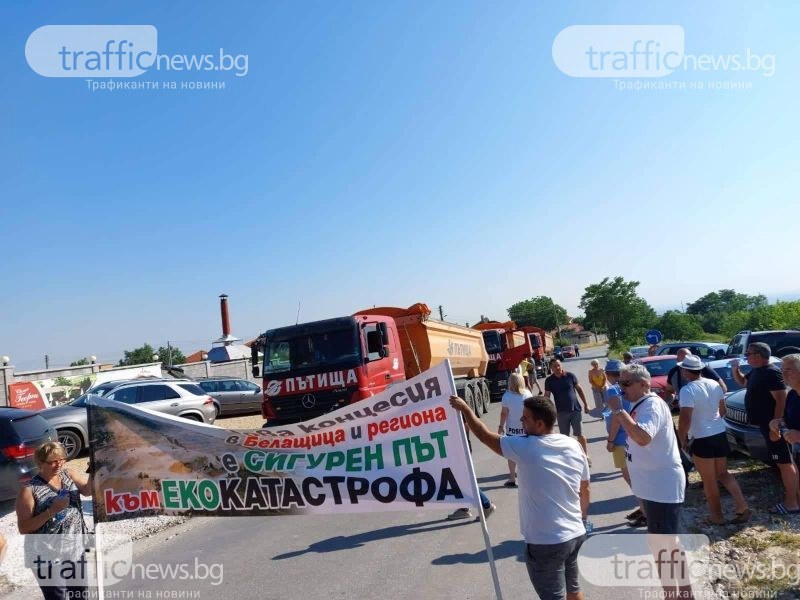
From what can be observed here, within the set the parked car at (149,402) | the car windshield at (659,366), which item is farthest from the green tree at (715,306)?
the parked car at (149,402)

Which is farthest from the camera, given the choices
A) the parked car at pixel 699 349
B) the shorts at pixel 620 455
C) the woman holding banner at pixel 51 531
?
the parked car at pixel 699 349

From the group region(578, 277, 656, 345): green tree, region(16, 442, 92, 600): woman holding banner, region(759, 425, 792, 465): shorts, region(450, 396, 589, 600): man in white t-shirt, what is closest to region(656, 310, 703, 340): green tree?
region(578, 277, 656, 345): green tree

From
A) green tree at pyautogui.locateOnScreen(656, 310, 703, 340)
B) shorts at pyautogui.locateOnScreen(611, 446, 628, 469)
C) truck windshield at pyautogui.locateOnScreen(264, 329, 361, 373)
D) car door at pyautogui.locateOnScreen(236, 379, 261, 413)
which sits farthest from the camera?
green tree at pyautogui.locateOnScreen(656, 310, 703, 340)

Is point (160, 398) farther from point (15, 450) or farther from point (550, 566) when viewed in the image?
point (550, 566)

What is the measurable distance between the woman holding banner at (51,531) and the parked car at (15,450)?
11.8 feet

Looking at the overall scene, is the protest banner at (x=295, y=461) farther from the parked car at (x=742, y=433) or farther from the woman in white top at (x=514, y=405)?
the parked car at (x=742, y=433)

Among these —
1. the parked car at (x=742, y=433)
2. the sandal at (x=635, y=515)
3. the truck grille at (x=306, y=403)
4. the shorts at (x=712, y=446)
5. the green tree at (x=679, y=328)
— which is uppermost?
the truck grille at (x=306, y=403)

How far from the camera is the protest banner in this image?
4.03 metres

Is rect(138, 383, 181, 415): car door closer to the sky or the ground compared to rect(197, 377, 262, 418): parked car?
closer to the sky

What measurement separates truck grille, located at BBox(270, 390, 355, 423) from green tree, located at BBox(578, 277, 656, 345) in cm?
6675

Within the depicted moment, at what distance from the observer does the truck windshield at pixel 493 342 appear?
22469 mm

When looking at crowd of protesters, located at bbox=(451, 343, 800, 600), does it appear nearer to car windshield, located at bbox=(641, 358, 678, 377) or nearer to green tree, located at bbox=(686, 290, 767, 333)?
car windshield, located at bbox=(641, 358, 678, 377)

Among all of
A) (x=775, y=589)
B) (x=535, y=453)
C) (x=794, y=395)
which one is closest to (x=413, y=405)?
(x=535, y=453)

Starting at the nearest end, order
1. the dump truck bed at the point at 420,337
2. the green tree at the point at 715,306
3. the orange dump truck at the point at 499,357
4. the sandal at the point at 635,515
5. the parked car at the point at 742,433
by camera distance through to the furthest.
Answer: the sandal at the point at 635,515, the parked car at the point at 742,433, the dump truck bed at the point at 420,337, the orange dump truck at the point at 499,357, the green tree at the point at 715,306
